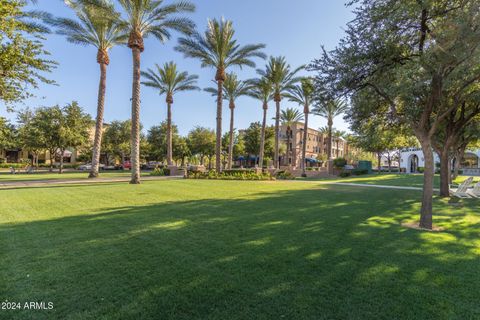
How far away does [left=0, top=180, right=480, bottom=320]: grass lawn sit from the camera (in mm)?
2982

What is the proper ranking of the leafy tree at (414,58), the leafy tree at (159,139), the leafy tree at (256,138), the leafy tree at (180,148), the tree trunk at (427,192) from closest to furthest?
the leafy tree at (414,58), the tree trunk at (427,192), the leafy tree at (256,138), the leafy tree at (159,139), the leafy tree at (180,148)

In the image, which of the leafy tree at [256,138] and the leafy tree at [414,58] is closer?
the leafy tree at [414,58]

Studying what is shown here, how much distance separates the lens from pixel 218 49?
23797mm

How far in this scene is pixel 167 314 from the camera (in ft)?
9.29

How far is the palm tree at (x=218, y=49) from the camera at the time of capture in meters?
23.3

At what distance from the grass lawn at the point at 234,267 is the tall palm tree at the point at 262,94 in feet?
82.2

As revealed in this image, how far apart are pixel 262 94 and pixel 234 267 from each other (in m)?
31.3

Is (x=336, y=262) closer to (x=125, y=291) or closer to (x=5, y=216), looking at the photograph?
(x=125, y=291)

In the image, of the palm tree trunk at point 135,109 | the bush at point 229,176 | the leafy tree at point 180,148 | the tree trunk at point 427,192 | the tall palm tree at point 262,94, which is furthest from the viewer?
the leafy tree at point 180,148

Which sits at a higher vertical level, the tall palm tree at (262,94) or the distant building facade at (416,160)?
the tall palm tree at (262,94)

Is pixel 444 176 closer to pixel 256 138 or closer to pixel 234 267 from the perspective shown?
pixel 234 267

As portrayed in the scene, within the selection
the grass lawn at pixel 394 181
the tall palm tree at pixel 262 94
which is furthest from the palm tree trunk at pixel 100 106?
the grass lawn at pixel 394 181

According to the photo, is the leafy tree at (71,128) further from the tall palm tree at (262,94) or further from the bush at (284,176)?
the bush at (284,176)

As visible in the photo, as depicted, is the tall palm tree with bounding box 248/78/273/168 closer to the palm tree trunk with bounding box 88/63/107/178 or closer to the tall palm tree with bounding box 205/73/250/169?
the tall palm tree with bounding box 205/73/250/169
